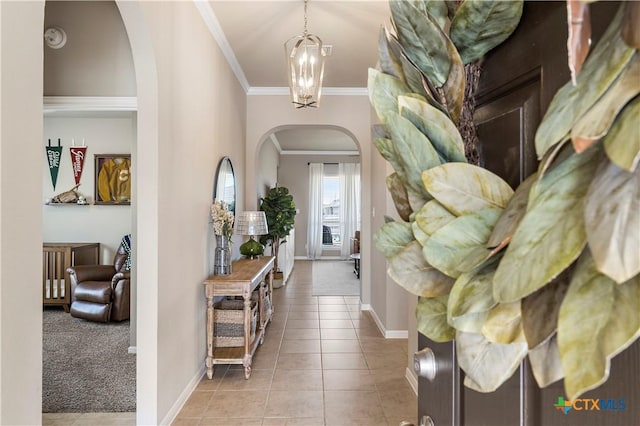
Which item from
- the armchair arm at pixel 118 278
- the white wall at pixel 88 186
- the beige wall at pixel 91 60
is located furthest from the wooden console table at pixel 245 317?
the white wall at pixel 88 186

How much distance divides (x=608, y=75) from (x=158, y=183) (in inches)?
83.2

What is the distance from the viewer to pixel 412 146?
0.43 m

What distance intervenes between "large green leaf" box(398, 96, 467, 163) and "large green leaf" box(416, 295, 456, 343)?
187 millimetres

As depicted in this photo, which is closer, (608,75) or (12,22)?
(608,75)

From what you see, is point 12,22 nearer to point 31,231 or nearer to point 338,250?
point 31,231

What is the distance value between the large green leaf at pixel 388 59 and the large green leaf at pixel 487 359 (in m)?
0.39

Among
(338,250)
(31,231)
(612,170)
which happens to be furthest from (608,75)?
(338,250)

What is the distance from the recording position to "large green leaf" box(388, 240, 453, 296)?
0.45 meters

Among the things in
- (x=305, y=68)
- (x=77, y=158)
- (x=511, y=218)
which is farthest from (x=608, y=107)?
(x=77, y=158)

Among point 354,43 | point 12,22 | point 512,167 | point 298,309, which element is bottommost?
point 298,309

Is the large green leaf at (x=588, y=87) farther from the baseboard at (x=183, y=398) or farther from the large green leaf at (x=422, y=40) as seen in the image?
the baseboard at (x=183, y=398)

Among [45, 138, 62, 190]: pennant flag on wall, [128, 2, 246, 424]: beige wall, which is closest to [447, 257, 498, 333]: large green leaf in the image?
[128, 2, 246, 424]: beige wall

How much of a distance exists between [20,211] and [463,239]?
4.12ft

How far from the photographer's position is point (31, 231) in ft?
3.61
